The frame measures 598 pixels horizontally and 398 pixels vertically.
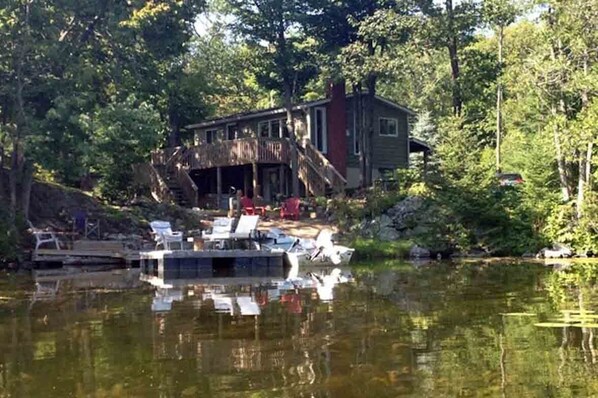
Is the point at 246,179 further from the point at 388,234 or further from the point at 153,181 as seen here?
the point at 388,234

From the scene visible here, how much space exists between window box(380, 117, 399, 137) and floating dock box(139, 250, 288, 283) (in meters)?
16.2

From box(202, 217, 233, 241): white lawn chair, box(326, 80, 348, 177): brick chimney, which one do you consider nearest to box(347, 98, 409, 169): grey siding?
box(326, 80, 348, 177): brick chimney

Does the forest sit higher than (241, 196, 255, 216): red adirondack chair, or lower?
higher

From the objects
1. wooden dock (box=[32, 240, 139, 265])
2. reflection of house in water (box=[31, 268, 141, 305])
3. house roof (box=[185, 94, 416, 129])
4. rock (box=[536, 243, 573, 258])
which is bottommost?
reflection of house in water (box=[31, 268, 141, 305])

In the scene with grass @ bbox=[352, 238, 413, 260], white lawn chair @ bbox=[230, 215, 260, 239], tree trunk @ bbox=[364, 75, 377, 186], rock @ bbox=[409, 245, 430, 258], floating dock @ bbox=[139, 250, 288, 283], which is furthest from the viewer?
tree trunk @ bbox=[364, 75, 377, 186]

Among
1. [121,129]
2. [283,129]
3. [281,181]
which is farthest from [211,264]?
[283,129]

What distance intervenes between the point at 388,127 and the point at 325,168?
675cm

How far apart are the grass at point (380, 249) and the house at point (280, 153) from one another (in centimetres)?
530

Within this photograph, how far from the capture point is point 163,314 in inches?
480

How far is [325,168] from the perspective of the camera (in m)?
31.6

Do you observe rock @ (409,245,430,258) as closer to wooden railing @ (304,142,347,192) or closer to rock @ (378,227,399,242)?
rock @ (378,227,399,242)

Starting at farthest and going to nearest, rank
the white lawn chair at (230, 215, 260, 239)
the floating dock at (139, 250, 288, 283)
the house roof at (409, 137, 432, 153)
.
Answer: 1. the house roof at (409, 137, 432, 153)
2. the white lawn chair at (230, 215, 260, 239)
3. the floating dock at (139, 250, 288, 283)

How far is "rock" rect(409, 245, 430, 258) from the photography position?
26000 millimetres

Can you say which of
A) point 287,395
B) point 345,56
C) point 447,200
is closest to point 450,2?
point 345,56
